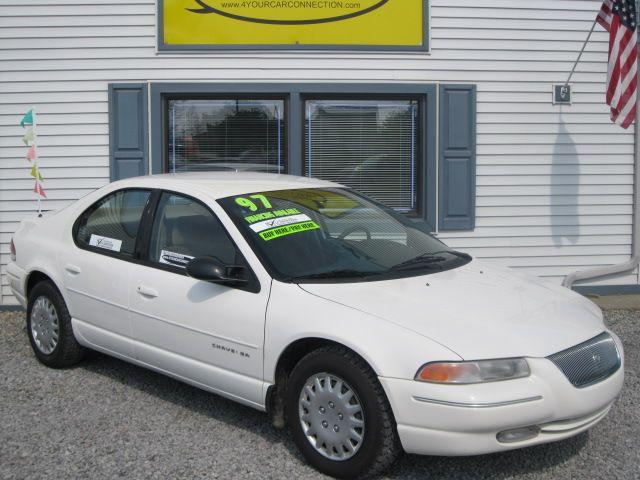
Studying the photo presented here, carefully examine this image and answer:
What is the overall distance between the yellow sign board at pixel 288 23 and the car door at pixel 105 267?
3214 mm

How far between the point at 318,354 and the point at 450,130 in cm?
492

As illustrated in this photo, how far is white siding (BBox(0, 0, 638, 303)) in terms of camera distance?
7926mm

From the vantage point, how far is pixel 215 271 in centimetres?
410

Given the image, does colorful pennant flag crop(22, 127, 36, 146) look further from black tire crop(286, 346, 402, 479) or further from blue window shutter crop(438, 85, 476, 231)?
black tire crop(286, 346, 402, 479)

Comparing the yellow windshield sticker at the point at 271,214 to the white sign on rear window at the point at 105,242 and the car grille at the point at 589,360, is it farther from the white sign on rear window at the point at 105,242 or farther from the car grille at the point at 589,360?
the car grille at the point at 589,360

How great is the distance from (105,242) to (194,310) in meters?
1.15

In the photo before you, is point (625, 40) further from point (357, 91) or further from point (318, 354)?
point (318, 354)

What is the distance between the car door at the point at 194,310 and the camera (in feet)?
13.4

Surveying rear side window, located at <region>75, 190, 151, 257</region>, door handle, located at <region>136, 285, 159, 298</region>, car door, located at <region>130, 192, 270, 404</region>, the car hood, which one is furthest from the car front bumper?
rear side window, located at <region>75, 190, 151, 257</region>

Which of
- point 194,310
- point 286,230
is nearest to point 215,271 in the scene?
point 194,310

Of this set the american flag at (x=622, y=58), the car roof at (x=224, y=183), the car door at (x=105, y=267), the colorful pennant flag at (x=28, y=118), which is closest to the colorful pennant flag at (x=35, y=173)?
the colorful pennant flag at (x=28, y=118)

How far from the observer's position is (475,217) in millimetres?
8258

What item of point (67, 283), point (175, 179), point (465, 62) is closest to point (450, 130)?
point (465, 62)

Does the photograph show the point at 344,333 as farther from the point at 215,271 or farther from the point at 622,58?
the point at 622,58
